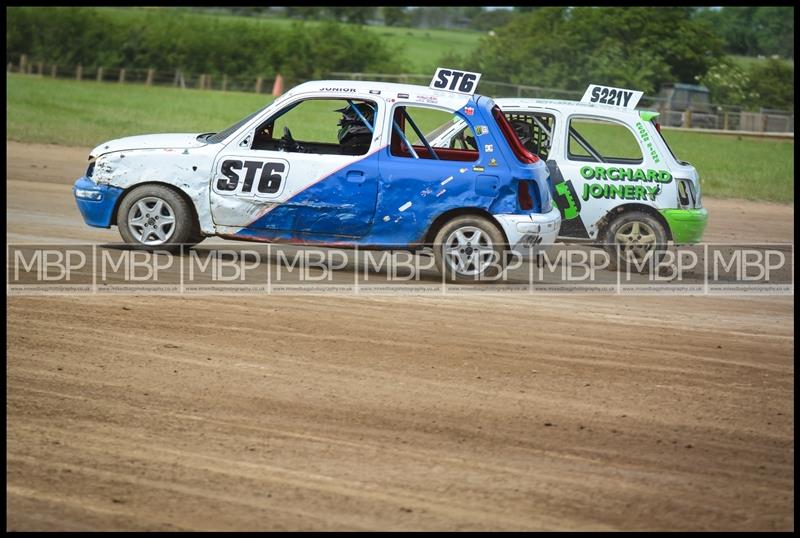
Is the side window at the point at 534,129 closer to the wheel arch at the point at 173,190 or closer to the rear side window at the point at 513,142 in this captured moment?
the rear side window at the point at 513,142

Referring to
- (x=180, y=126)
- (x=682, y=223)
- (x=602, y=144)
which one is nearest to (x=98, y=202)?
(x=682, y=223)

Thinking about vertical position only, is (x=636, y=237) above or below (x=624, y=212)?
below

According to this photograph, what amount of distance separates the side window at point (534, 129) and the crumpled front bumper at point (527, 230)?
174cm

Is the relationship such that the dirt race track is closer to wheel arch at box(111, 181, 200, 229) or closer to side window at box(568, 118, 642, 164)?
wheel arch at box(111, 181, 200, 229)

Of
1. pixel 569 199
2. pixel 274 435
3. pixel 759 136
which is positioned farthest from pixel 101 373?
pixel 759 136

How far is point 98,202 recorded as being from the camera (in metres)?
11.6

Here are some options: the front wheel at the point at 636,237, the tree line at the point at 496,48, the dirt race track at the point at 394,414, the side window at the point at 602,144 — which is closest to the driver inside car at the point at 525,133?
the side window at the point at 602,144

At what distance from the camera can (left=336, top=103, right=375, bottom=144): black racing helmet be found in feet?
38.7

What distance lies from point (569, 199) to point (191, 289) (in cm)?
438

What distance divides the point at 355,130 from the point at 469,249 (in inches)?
68.9

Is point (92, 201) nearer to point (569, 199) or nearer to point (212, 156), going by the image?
point (212, 156)

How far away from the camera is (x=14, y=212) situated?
1488cm

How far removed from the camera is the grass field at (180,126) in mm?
26844

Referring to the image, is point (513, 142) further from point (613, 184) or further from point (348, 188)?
point (613, 184)
